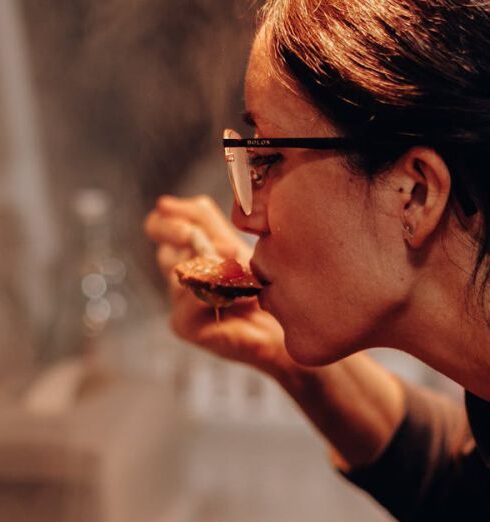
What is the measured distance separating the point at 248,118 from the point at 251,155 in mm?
42

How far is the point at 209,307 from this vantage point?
3.69ft

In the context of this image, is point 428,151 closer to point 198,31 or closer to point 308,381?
point 308,381

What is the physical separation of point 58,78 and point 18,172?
275 millimetres

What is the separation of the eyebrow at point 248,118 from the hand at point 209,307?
0.89ft

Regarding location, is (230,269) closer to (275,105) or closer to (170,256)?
(170,256)

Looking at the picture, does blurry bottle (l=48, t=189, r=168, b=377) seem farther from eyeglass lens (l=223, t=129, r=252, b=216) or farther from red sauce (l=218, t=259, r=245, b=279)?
eyeglass lens (l=223, t=129, r=252, b=216)

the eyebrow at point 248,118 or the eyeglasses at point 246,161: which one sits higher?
the eyebrow at point 248,118

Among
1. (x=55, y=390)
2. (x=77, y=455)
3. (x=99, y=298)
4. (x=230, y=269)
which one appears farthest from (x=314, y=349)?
(x=99, y=298)

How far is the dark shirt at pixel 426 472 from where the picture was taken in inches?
43.2

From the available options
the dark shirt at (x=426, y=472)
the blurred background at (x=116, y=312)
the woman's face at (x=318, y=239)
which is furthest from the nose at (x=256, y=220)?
the blurred background at (x=116, y=312)

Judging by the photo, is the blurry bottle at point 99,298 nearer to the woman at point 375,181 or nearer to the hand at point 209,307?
the hand at point 209,307

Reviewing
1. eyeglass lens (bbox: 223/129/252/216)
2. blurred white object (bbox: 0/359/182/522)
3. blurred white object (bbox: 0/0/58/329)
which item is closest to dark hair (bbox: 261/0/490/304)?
eyeglass lens (bbox: 223/129/252/216)

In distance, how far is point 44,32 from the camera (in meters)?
1.91

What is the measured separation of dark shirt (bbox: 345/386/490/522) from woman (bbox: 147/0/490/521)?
0.64 feet
